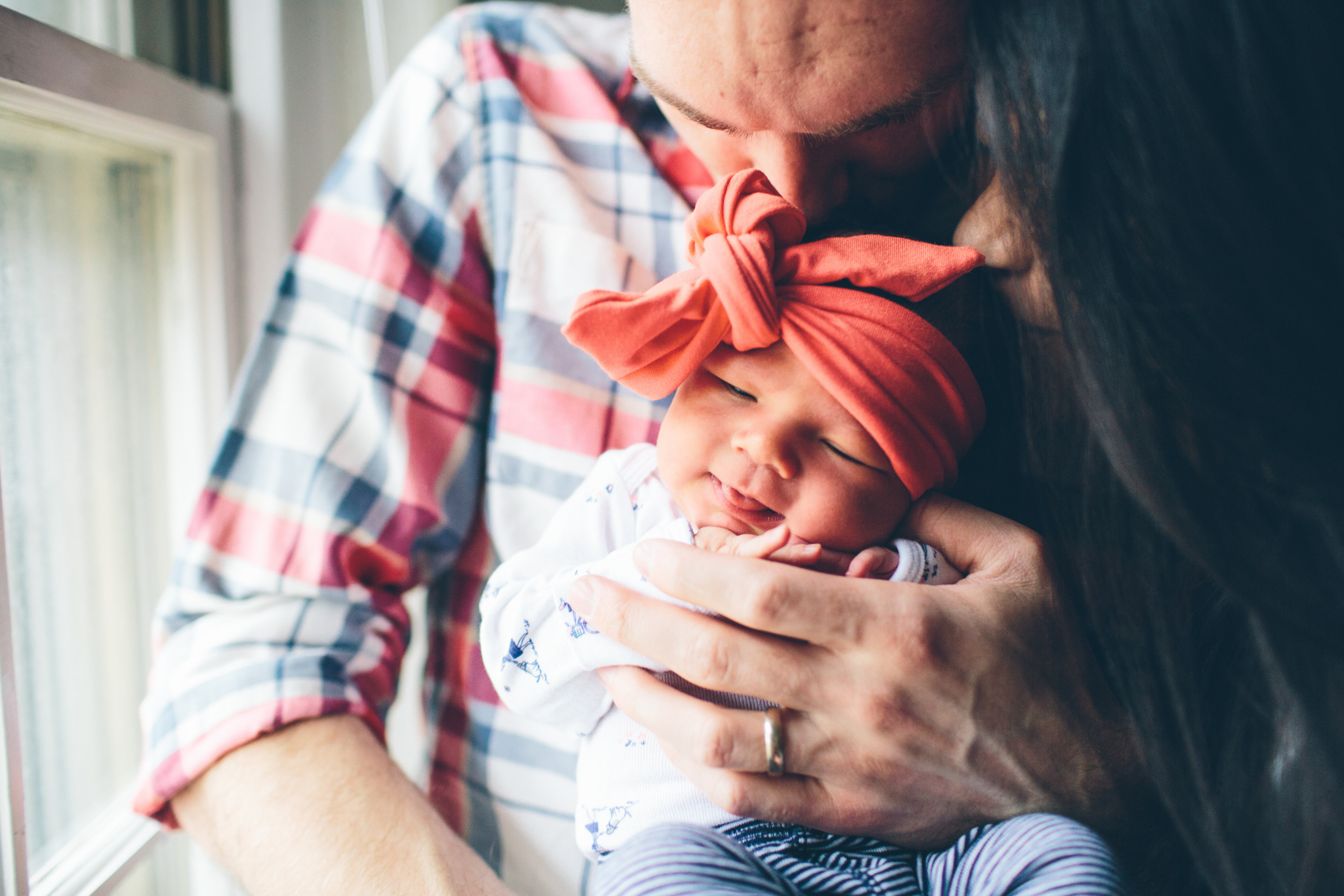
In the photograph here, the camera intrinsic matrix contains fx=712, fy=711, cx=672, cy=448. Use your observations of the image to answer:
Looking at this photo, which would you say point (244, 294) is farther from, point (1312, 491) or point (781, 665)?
point (1312, 491)

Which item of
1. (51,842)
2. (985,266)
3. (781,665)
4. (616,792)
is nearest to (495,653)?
(616,792)

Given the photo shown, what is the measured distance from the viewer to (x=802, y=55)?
667 mm

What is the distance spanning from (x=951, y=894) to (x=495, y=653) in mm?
519

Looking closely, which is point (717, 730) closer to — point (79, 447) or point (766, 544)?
point (766, 544)

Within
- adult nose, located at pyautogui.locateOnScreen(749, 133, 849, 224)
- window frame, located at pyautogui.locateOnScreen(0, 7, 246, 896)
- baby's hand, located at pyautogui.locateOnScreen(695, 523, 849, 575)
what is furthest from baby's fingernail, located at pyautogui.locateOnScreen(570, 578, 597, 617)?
window frame, located at pyautogui.locateOnScreen(0, 7, 246, 896)

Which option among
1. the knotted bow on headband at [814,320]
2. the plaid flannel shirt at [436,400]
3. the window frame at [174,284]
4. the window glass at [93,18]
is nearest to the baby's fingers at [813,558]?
the knotted bow on headband at [814,320]

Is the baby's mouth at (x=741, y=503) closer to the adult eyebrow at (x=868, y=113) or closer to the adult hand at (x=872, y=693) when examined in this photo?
the adult hand at (x=872, y=693)

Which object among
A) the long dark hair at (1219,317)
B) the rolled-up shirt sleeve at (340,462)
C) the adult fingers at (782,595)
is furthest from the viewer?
the rolled-up shirt sleeve at (340,462)

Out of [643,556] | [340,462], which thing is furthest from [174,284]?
[643,556]

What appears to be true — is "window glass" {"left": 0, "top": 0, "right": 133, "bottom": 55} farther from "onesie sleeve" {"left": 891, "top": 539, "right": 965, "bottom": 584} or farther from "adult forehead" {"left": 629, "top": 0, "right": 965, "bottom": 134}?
"onesie sleeve" {"left": 891, "top": 539, "right": 965, "bottom": 584}

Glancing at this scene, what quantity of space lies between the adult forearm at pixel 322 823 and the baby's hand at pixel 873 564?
59cm

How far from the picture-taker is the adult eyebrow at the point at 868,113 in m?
0.70

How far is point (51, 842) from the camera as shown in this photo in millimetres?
1049

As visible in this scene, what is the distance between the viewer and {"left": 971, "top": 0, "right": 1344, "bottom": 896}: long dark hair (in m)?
0.55
